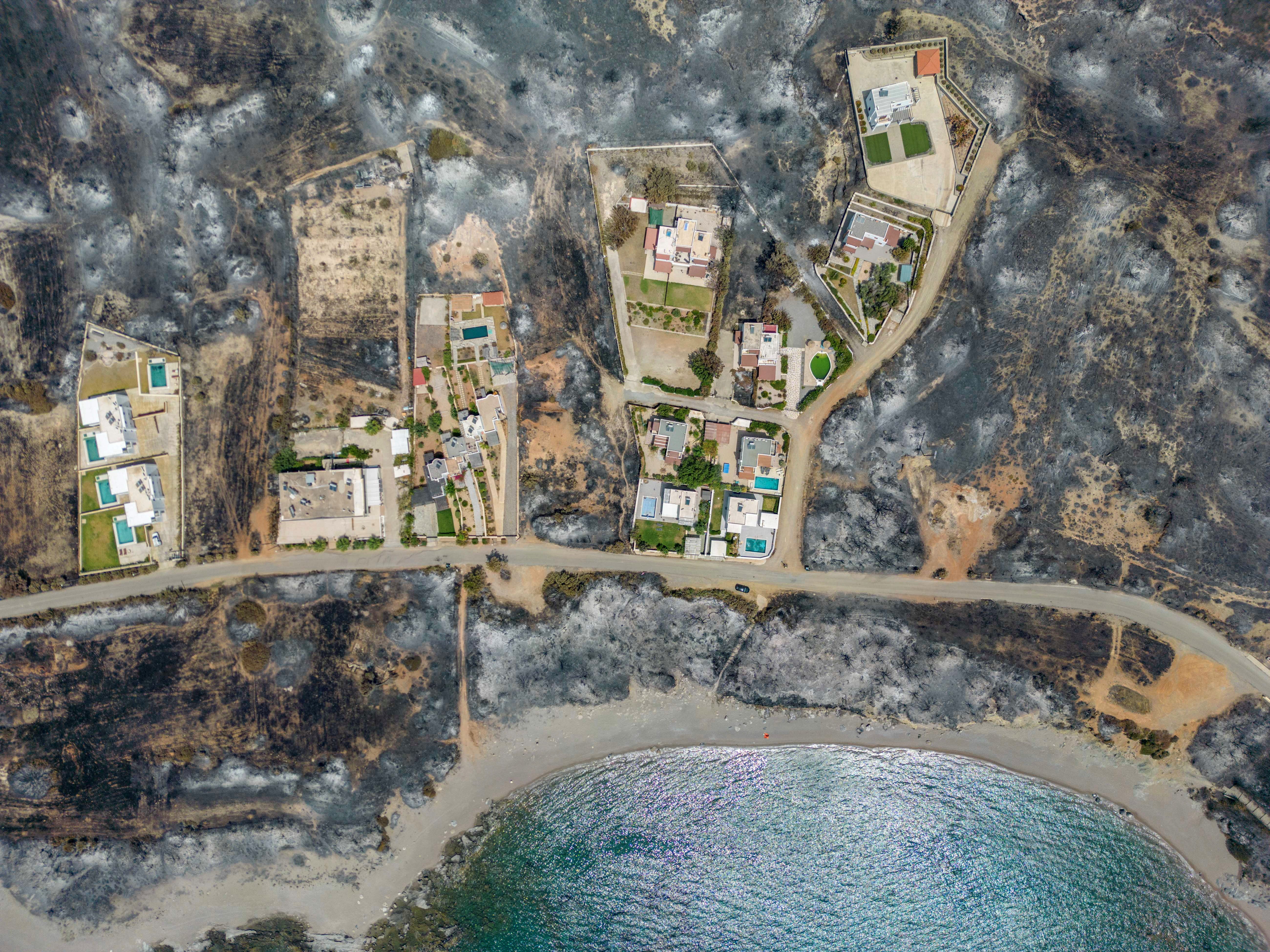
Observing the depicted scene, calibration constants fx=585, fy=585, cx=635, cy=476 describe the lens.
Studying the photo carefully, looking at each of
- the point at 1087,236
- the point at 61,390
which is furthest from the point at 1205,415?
the point at 61,390

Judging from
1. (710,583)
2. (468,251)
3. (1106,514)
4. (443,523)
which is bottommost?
(710,583)

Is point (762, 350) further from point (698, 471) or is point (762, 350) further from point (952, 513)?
point (952, 513)

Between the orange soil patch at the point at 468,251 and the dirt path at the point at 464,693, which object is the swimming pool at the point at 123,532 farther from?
the orange soil patch at the point at 468,251

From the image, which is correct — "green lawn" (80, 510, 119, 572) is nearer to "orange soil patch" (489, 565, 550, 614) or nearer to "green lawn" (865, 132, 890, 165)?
"orange soil patch" (489, 565, 550, 614)

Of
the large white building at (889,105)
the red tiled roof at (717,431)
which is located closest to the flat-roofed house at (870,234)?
the large white building at (889,105)

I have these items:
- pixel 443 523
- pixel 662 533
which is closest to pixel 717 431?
pixel 662 533

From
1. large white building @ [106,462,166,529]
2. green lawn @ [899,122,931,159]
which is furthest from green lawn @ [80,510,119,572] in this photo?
Result: green lawn @ [899,122,931,159]

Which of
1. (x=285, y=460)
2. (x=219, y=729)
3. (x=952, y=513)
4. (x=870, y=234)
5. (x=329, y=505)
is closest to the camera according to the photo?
(x=219, y=729)
